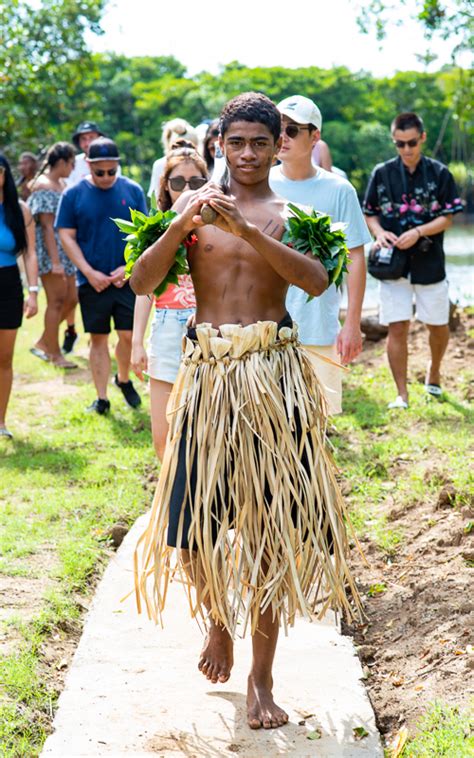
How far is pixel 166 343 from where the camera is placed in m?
5.03

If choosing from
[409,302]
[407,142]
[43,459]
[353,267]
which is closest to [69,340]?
[43,459]

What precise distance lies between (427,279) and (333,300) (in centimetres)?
250

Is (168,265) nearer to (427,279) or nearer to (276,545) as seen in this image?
(276,545)

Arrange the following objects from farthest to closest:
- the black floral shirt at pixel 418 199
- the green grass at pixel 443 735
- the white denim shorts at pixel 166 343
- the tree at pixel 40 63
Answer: the tree at pixel 40 63 → the black floral shirt at pixel 418 199 → the white denim shorts at pixel 166 343 → the green grass at pixel 443 735

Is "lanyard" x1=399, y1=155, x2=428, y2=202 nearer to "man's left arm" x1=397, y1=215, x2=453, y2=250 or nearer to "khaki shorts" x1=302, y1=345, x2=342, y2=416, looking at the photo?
"man's left arm" x1=397, y1=215, x2=453, y2=250

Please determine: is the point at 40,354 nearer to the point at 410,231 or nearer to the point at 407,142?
the point at 410,231

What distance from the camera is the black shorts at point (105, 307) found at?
771 cm

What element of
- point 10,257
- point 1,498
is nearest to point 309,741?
point 1,498

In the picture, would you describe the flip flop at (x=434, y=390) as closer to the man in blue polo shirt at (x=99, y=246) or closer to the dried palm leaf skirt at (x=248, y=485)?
the man in blue polo shirt at (x=99, y=246)

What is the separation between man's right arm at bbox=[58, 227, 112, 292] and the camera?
25.0 feet

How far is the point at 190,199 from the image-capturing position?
3.42m

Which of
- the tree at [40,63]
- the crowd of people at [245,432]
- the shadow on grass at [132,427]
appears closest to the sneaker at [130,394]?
the shadow on grass at [132,427]

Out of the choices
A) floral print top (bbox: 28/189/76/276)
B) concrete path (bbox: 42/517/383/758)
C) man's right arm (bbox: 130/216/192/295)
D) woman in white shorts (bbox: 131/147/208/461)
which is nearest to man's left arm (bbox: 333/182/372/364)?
woman in white shorts (bbox: 131/147/208/461)

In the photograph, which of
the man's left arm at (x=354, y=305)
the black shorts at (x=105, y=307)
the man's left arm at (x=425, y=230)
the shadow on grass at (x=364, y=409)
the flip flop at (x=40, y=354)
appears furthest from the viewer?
the flip flop at (x=40, y=354)
